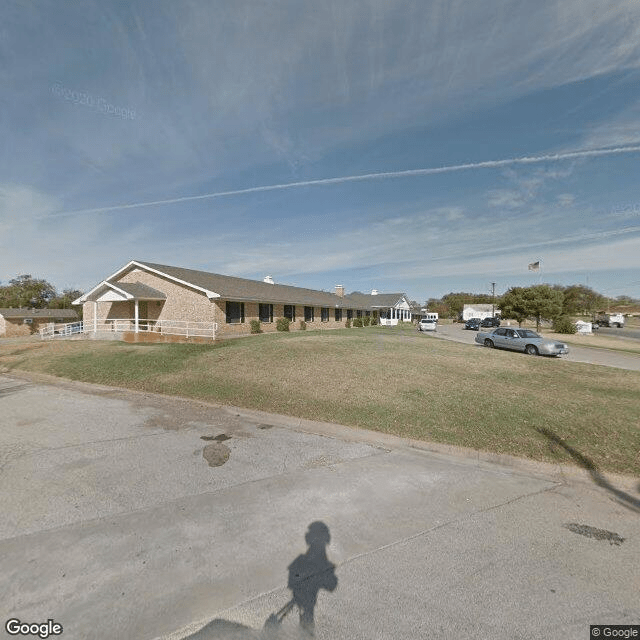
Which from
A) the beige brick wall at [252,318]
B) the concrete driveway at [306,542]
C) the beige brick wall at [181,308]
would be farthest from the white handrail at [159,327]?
the concrete driveway at [306,542]

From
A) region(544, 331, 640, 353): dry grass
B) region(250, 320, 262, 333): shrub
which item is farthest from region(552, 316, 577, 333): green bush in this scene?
region(250, 320, 262, 333): shrub

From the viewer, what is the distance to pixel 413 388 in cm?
880

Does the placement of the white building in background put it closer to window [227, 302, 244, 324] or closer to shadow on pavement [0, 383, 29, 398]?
window [227, 302, 244, 324]

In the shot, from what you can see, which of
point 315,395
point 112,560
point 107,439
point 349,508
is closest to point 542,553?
point 349,508

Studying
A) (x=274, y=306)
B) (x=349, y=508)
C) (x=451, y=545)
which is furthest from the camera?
(x=274, y=306)

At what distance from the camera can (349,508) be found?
12.5 ft

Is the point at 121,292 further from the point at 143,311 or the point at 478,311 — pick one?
the point at 478,311

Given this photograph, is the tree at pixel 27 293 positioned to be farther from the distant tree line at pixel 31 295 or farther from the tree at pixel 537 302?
the tree at pixel 537 302

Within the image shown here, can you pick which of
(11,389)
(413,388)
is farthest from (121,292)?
(413,388)

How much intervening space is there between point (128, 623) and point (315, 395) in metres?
6.01

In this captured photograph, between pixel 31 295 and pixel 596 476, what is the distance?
92547 millimetres

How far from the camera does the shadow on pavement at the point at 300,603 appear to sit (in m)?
2.31

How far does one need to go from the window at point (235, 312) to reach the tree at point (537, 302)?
36.2m

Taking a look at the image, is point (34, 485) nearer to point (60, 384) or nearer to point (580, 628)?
point (580, 628)
